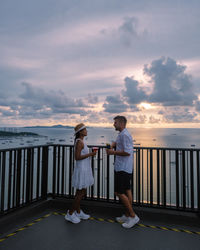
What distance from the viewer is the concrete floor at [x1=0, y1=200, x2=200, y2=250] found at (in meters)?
2.43

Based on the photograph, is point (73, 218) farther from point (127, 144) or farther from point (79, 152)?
point (127, 144)

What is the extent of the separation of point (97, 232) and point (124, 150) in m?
1.28

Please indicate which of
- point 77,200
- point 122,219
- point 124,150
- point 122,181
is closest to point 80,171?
point 77,200

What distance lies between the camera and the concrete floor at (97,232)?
Result: 95.7 inches

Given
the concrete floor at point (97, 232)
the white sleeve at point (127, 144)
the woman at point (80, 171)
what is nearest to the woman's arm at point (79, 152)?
the woman at point (80, 171)

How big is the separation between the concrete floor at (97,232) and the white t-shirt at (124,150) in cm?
93

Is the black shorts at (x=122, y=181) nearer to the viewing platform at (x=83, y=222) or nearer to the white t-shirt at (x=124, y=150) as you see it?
the white t-shirt at (x=124, y=150)

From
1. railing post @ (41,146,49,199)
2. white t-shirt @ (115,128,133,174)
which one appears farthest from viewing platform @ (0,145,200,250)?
white t-shirt @ (115,128,133,174)

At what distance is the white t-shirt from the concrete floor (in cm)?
93

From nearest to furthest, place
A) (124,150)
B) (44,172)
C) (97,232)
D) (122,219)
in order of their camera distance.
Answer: (97,232), (124,150), (122,219), (44,172)

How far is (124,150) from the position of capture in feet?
9.55

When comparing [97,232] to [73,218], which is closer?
[97,232]

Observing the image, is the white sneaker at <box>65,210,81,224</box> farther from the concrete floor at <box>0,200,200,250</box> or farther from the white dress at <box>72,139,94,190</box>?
the white dress at <box>72,139,94,190</box>

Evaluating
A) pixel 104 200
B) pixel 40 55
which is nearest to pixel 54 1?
pixel 40 55
